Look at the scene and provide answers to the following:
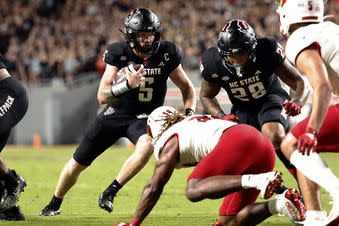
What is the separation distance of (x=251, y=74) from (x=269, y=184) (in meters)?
2.04

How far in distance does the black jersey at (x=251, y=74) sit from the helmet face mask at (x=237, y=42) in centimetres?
45

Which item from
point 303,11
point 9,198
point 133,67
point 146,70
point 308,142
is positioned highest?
point 303,11

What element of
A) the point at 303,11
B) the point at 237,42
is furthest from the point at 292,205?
the point at 237,42

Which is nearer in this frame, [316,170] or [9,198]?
[316,170]

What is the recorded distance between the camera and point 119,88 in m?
6.30

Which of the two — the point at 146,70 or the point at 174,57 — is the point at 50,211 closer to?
the point at 146,70

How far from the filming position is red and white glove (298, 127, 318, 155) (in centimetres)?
438

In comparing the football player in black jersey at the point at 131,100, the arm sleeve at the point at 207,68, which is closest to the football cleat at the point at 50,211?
the football player in black jersey at the point at 131,100

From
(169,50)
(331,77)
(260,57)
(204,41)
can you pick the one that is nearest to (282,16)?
(331,77)

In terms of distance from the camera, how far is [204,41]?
15.4 m

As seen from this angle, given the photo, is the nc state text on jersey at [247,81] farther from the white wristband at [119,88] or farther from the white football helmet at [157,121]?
the white football helmet at [157,121]

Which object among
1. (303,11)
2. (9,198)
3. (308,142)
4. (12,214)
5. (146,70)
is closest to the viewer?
(308,142)

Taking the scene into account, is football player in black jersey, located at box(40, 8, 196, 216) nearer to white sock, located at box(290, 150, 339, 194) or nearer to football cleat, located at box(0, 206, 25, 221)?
football cleat, located at box(0, 206, 25, 221)

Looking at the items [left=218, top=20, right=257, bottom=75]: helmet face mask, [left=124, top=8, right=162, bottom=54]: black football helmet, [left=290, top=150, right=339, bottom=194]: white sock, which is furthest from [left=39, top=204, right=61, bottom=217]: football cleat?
[left=290, top=150, right=339, bottom=194]: white sock
